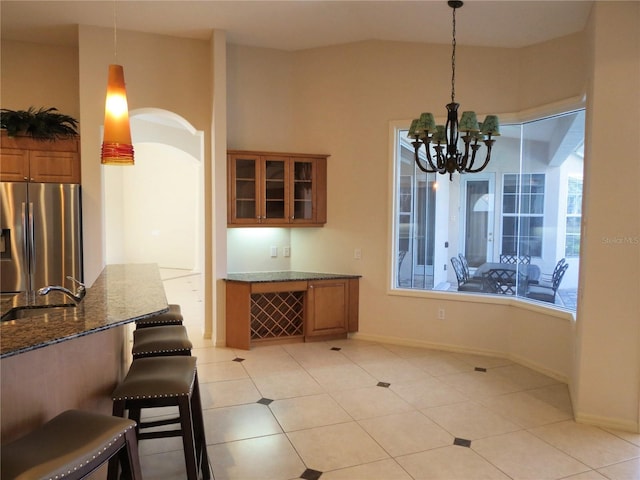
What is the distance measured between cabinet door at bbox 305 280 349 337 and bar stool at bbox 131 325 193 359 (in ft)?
7.30

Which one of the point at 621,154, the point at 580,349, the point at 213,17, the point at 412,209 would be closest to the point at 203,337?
the point at 412,209

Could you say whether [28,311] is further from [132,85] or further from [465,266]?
[465,266]

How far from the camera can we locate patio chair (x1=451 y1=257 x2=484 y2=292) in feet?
16.5

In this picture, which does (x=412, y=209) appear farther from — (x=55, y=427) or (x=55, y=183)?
(x=55, y=427)

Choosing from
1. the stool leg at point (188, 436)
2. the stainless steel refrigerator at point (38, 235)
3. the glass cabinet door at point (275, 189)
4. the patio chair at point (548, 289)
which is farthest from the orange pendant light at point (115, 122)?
the patio chair at point (548, 289)

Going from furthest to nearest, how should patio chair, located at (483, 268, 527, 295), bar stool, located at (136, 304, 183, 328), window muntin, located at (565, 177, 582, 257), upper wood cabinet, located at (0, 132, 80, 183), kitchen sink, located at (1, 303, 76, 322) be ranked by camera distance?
patio chair, located at (483, 268, 527, 295), upper wood cabinet, located at (0, 132, 80, 183), window muntin, located at (565, 177, 582, 257), bar stool, located at (136, 304, 183, 328), kitchen sink, located at (1, 303, 76, 322)

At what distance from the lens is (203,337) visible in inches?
210

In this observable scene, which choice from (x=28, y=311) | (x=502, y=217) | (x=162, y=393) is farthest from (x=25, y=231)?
(x=502, y=217)

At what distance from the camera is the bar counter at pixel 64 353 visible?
1624 mm

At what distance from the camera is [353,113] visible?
5242 mm

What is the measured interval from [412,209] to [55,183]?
152 inches

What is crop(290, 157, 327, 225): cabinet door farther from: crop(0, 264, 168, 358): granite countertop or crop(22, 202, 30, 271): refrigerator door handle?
crop(22, 202, 30, 271): refrigerator door handle

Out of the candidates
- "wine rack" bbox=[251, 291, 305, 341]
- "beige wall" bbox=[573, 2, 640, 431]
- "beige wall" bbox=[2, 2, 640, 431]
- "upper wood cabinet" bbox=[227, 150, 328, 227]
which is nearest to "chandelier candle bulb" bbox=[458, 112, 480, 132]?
"beige wall" bbox=[573, 2, 640, 431]

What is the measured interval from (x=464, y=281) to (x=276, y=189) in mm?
2408
